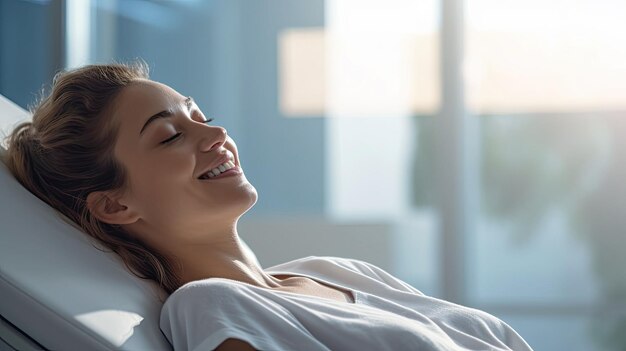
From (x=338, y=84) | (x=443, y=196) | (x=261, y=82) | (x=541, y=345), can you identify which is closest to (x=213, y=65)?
(x=261, y=82)

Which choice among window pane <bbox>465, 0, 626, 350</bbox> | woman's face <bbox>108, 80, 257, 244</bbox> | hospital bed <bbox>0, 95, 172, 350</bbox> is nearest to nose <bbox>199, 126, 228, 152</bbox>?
woman's face <bbox>108, 80, 257, 244</bbox>

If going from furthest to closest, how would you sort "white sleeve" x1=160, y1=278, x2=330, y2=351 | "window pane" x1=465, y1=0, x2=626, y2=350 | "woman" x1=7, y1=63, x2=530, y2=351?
1. "window pane" x1=465, y1=0, x2=626, y2=350
2. "woman" x1=7, y1=63, x2=530, y2=351
3. "white sleeve" x1=160, y1=278, x2=330, y2=351

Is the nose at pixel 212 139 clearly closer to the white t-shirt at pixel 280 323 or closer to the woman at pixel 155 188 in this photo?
the woman at pixel 155 188

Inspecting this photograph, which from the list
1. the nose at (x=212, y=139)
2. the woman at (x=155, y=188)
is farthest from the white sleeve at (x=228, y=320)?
the nose at (x=212, y=139)

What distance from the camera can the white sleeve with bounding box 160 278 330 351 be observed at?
110 centimetres

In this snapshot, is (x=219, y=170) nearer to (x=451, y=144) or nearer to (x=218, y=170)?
(x=218, y=170)

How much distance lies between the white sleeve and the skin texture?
26 cm

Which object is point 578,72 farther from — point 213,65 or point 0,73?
point 0,73

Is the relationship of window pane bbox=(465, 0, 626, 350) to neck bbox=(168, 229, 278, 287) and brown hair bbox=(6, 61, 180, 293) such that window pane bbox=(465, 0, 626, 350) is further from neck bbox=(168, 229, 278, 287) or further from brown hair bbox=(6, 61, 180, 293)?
Answer: brown hair bbox=(6, 61, 180, 293)

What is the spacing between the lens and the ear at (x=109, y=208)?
144 centimetres

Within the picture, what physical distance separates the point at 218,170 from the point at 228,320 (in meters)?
0.40

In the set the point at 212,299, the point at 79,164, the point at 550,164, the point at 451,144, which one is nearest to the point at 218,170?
the point at 79,164

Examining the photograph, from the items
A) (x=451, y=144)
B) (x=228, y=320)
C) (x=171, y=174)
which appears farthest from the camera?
(x=451, y=144)

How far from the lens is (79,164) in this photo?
145cm
